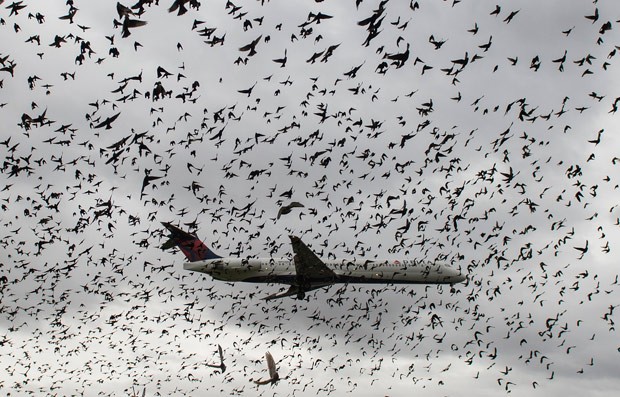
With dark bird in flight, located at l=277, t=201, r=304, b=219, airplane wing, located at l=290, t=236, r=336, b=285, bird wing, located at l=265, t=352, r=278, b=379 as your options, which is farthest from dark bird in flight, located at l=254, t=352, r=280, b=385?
dark bird in flight, located at l=277, t=201, r=304, b=219

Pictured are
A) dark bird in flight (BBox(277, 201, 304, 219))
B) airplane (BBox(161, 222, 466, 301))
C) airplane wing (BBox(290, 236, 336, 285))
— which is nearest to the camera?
dark bird in flight (BBox(277, 201, 304, 219))

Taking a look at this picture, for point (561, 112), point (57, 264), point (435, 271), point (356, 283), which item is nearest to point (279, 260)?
point (356, 283)

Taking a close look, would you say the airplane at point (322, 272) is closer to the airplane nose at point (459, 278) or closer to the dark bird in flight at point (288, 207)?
the airplane nose at point (459, 278)

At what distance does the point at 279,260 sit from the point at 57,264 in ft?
154

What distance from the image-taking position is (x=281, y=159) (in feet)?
104

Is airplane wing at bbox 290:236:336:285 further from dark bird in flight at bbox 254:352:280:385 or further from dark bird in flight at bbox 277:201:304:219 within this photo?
dark bird in flight at bbox 277:201:304:219

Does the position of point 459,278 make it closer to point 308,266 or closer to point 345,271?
point 345,271

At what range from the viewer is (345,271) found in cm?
7994

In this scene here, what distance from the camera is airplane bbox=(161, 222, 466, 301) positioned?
78.7 metres

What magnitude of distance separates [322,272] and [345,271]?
498 cm

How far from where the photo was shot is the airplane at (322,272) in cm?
7869

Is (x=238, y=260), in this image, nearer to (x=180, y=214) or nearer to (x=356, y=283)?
(x=356, y=283)

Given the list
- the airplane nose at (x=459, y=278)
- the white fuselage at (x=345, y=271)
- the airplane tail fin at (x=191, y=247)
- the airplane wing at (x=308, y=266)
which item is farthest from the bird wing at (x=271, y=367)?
the airplane nose at (x=459, y=278)

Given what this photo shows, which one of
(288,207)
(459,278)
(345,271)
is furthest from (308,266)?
(288,207)
